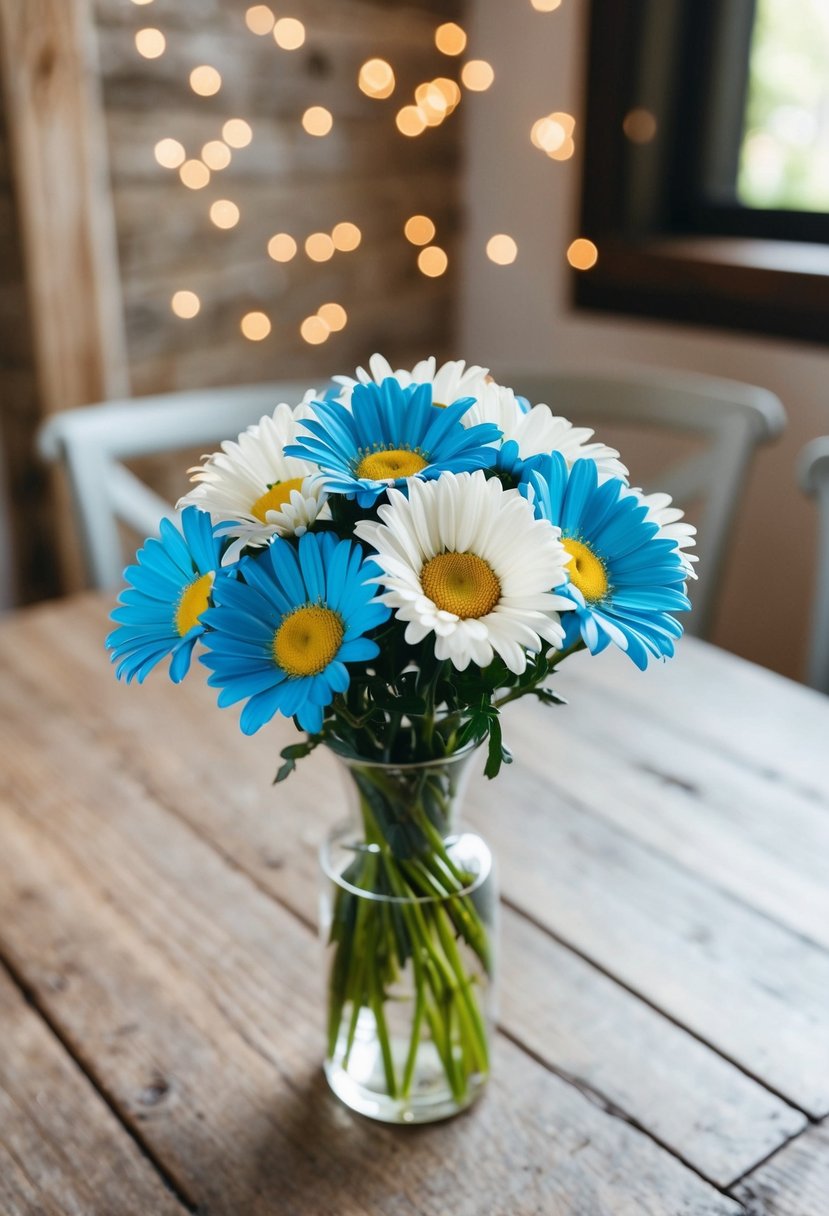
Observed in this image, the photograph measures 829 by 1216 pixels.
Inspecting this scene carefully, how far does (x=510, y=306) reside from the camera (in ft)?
7.55

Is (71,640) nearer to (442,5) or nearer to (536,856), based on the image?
(536,856)

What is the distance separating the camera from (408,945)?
0.67 meters

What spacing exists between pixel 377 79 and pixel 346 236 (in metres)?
0.28

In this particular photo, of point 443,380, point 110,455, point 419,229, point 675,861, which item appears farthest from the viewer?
point 419,229

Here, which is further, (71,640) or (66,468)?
(66,468)

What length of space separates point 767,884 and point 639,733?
0.77 feet

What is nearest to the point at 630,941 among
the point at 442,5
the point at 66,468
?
the point at 66,468

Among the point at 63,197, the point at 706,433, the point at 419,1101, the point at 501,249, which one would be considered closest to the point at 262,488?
the point at 419,1101

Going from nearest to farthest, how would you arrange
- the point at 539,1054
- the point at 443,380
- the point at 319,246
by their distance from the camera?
the point at 443,380
the point at 539,1054
the point at 319,246

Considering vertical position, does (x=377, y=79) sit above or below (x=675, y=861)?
above

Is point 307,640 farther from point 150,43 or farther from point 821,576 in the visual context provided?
point 150,43

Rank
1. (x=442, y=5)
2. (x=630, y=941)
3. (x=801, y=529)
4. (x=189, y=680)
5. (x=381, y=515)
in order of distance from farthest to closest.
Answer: (x=442, y=5) → (x=801, y=529) → (x=189, y=680) → (x=630, y=941) → (x=381, y=515)

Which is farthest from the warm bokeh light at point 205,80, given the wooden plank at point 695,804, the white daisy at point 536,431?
the white daisy at point 536,431

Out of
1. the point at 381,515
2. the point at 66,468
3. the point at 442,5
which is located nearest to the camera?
the point at 381,515
